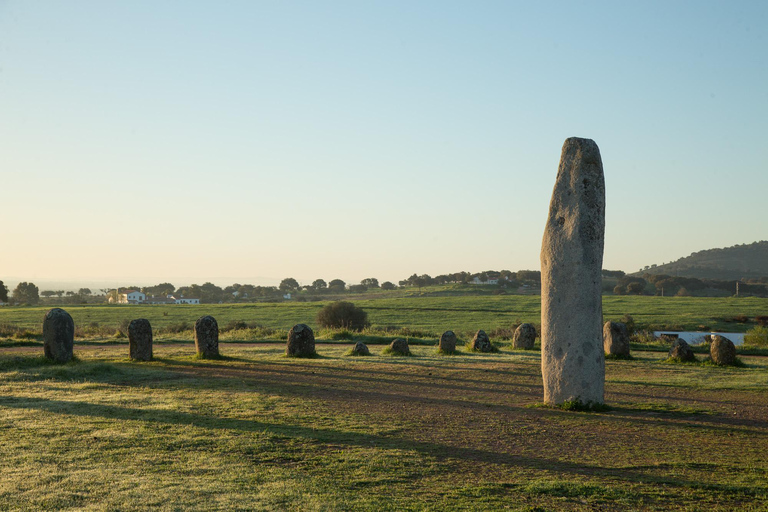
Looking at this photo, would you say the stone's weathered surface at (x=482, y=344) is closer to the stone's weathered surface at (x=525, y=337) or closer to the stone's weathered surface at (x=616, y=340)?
the stone's weathered surface at (x=525, y=337)

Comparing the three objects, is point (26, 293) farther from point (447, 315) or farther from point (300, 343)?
point (300, 343)

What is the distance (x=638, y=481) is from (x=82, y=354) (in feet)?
82.2

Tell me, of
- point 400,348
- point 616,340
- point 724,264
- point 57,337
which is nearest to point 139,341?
point 57,337

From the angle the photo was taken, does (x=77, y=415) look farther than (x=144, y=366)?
No

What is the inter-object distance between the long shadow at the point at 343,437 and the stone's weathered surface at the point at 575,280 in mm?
4241

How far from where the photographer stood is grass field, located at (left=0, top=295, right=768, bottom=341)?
54.6m

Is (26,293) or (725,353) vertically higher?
(26,293)

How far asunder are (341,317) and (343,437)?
133 feet

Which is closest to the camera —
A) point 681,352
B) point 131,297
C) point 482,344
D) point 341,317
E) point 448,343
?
point 681,352

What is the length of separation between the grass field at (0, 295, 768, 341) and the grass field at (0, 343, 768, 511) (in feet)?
84.6

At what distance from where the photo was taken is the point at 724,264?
152875 millimetres

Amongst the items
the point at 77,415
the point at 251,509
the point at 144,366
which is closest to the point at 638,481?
the point at 251,509

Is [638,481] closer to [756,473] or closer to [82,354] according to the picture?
[756,473]

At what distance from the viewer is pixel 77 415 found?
13.5 meters
